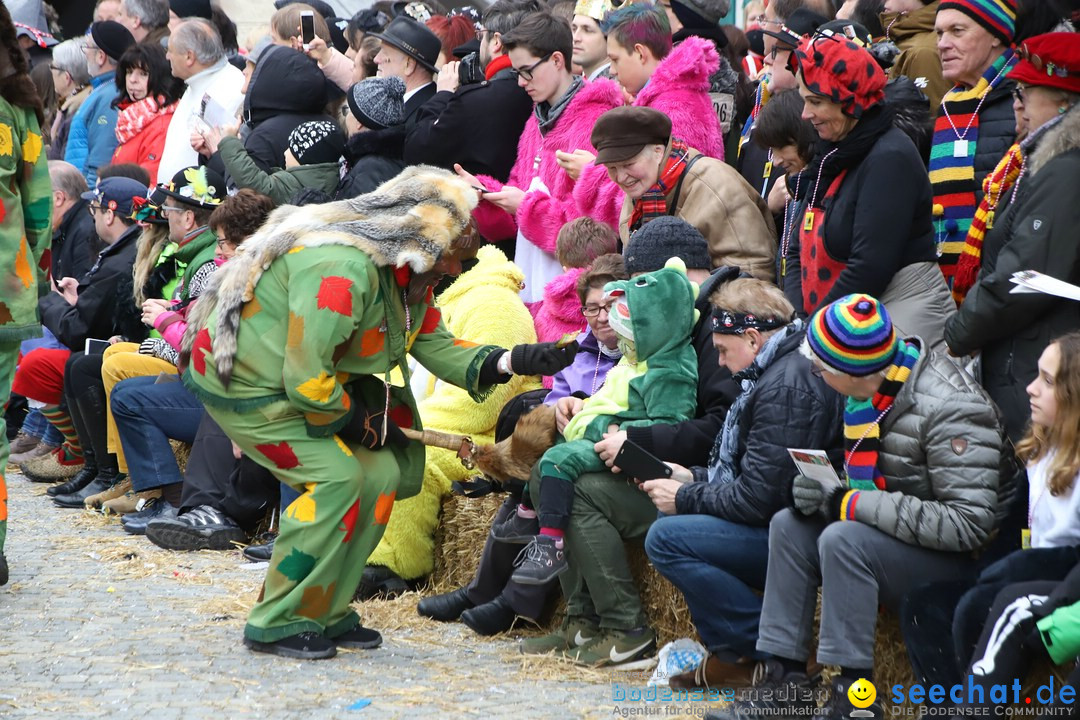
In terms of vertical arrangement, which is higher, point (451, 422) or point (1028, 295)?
point (1028, 295)

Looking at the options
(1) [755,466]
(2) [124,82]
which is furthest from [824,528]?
(2) [124,82]

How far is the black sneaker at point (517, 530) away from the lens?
5.88 m

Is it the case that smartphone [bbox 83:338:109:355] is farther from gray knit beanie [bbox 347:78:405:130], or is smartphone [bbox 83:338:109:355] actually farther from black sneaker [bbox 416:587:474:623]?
black sneaker [bbox 416:587:474:623]

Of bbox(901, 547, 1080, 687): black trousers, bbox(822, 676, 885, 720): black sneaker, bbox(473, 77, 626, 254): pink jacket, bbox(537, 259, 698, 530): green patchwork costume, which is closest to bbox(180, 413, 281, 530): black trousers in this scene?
bbox(473, 77, 626, 254): pink jacket

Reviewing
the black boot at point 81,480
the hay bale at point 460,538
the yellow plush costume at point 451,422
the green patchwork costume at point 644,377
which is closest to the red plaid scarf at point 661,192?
the yellow plush costume at point 451,422

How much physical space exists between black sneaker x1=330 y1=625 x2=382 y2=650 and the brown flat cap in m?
2.38

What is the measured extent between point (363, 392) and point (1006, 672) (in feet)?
9.61

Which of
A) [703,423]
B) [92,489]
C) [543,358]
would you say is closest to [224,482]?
[92,489]

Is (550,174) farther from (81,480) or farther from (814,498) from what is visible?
(81,480)

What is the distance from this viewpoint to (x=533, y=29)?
7277 mm

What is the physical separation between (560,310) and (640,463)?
156 centimetres

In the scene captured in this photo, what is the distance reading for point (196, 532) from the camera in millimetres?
7582

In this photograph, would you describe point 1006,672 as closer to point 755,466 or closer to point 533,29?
point 755,466

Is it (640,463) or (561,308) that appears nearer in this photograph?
(640,463)
